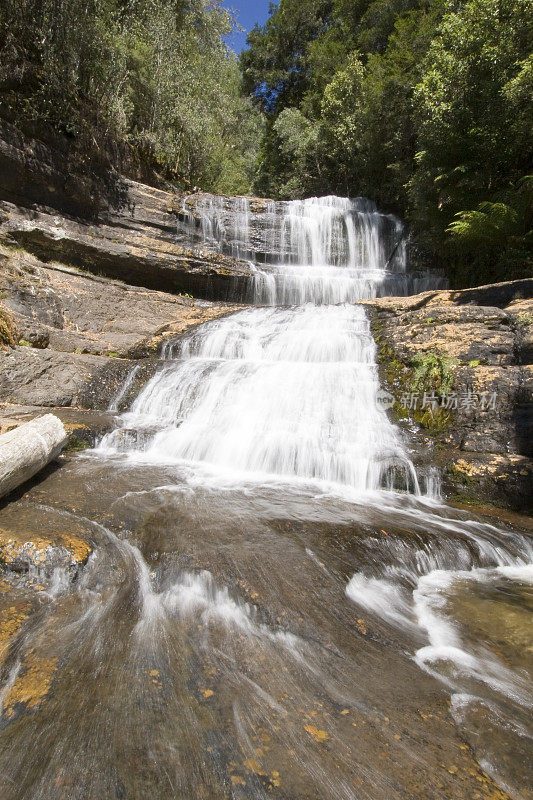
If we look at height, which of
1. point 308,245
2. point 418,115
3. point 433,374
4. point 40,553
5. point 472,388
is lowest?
point 40,553

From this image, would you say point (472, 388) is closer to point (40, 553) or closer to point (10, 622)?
point (40, 553)

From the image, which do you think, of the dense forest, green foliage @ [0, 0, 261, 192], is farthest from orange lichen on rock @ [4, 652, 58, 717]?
green foliage @ [0, 0, 261, 192]

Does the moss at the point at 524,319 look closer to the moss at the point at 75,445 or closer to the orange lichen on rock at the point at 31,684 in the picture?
the moss at the point at 75,445

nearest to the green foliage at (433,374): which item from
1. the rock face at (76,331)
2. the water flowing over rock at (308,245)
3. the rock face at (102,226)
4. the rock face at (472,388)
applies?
the rock face at (472,388)

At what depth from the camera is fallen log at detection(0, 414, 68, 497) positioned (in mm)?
3758

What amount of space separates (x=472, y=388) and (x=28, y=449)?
6244mm

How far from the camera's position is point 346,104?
19609 millimetres

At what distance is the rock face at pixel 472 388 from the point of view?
513 centimetres

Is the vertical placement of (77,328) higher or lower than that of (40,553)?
higher

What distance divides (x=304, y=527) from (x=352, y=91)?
76.6 ft

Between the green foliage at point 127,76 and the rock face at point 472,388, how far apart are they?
11826mm

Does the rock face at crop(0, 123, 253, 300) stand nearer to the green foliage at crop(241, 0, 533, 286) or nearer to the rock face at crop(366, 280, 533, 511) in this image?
the green foliage at crop(241, 0, 533, 286)

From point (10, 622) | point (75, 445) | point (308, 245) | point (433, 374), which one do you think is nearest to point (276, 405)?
point (433, 374)

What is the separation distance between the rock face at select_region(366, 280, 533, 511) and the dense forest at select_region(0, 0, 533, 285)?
4746mm
